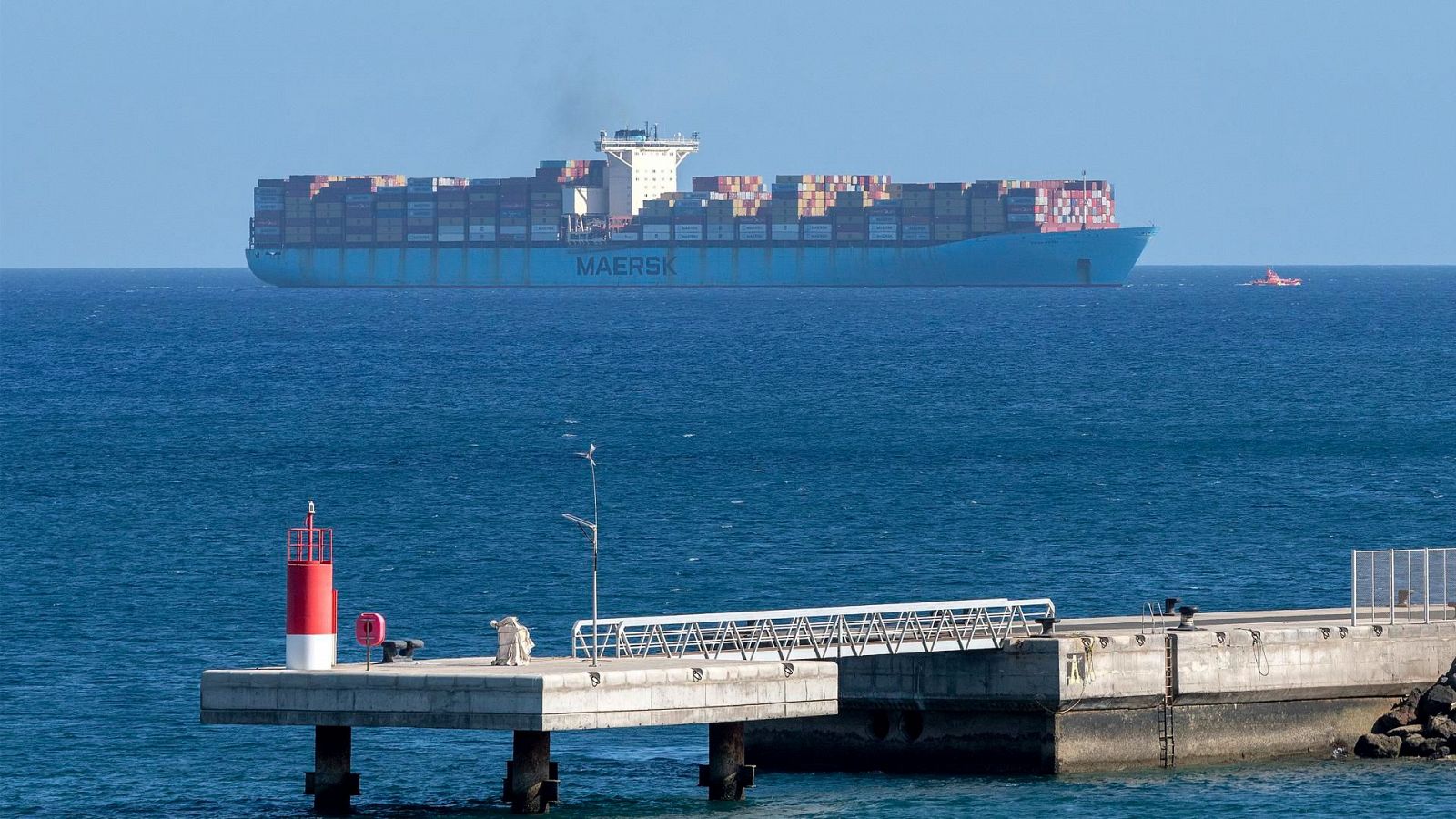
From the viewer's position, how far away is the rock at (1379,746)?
1352 inches

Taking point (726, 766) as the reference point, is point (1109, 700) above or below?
above

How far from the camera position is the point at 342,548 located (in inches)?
2351

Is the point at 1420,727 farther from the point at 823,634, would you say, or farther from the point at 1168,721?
the point at 823,634

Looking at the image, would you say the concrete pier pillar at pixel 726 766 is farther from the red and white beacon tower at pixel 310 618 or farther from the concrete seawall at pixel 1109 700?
the red and white beacon tower at pixel 310 618

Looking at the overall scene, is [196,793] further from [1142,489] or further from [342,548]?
[1142,489]

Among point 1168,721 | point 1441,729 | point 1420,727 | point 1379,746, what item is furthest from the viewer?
point 1420,727

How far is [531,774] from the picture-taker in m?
29.7

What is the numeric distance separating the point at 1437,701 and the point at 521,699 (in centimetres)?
1350

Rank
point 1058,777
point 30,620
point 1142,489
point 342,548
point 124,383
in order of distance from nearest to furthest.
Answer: point 1058,777, point 30,620, point 342,548, point 1142,489, point 124,383

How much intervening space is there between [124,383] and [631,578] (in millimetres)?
73997

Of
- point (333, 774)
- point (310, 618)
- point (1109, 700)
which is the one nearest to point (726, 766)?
point (333, 774)

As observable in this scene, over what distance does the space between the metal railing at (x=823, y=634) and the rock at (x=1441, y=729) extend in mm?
5155

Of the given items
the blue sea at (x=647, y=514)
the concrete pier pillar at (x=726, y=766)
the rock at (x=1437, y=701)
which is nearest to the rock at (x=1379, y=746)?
the blue sea at (x=647, y=514)

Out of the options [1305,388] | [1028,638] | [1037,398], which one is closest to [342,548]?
[1028,638]
